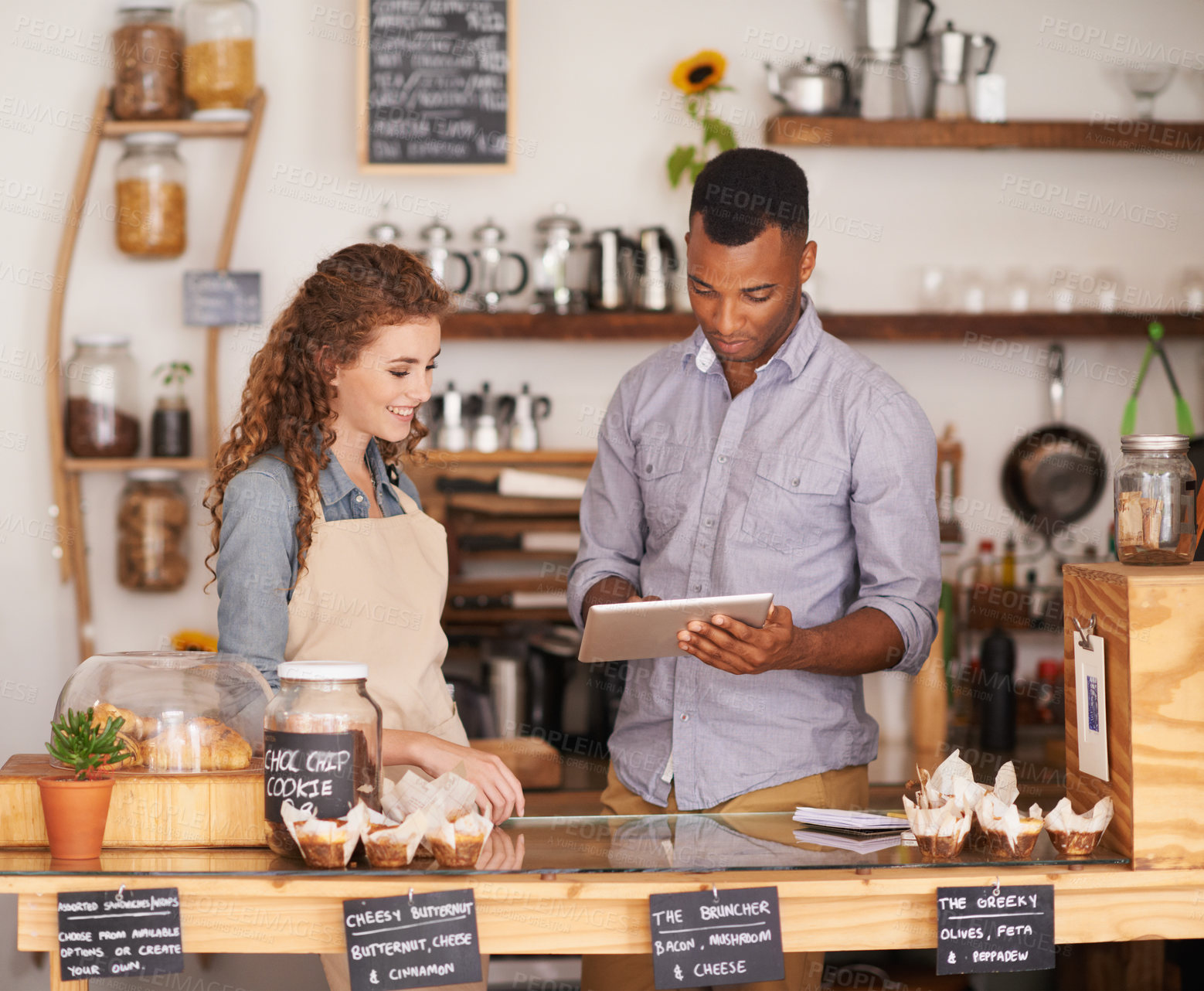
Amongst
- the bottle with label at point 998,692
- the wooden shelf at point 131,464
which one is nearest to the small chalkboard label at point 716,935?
the bottle with label at point 998,692

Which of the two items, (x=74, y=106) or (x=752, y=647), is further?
(x=74, y=106)

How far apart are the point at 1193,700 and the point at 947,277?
2719 mm

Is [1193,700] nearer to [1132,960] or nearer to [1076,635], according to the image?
[1076,635]

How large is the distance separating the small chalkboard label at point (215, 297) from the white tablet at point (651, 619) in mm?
2512

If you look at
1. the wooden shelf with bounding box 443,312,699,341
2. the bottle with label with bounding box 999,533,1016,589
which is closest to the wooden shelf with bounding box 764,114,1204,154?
the wooden shelf with bounding box 443,312,699,341

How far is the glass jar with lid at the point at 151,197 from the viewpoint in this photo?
3.70m

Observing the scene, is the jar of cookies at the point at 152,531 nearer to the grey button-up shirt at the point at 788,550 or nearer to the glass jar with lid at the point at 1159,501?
the grey button-up shirt at the point at 788,550

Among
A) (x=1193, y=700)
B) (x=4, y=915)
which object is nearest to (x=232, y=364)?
(x=4, y=915)

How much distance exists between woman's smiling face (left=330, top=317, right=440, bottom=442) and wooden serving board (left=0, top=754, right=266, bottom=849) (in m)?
0.59

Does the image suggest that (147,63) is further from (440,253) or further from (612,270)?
(612,270)

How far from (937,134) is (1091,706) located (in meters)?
2.62

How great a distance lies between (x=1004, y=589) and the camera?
3830 millimetres

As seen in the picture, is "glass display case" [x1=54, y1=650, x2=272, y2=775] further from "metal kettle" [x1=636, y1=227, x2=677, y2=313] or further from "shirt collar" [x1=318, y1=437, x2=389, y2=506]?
"metal kettle" [x1=636, y1=227, x2=677, y2=313]

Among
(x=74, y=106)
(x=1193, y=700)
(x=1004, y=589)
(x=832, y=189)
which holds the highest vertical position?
(x=74, y=106)
